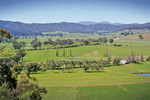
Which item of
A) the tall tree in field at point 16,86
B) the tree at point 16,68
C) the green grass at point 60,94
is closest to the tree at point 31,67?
the tree at point 16,68

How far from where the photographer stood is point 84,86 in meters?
51.8

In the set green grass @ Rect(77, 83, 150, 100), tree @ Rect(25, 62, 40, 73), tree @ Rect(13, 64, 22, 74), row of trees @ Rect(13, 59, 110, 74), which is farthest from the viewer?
row of trees @ Rect(13, 59, 110, 74)

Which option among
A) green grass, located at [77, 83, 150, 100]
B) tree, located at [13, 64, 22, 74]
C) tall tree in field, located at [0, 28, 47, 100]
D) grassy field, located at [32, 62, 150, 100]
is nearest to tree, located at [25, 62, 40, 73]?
tree, located at [13, 64, 22, 74]

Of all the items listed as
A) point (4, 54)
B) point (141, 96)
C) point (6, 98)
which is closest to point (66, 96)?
point (141, 96)

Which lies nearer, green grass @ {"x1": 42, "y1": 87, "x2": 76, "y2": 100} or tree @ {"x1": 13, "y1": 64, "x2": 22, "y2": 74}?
green grass @ {"x1": 42, "y1": 87, "x2": 76, "y2": 100}

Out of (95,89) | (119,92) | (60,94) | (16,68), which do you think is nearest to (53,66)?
(16,68)

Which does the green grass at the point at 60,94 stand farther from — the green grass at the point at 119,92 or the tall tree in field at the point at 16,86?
the tall tree in field at the point at 16,86

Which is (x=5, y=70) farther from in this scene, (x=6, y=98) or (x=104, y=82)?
(x=104, y=82)

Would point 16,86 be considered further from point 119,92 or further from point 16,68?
point 16,68

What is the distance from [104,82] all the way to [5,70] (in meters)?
38.5

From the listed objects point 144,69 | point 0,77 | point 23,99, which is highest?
point 0,77

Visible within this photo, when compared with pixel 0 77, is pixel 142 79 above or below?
below

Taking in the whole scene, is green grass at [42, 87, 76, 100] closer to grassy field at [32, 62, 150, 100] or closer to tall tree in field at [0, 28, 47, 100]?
grassy field at [32, 62, 150, 100]

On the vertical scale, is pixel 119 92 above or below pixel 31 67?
below
